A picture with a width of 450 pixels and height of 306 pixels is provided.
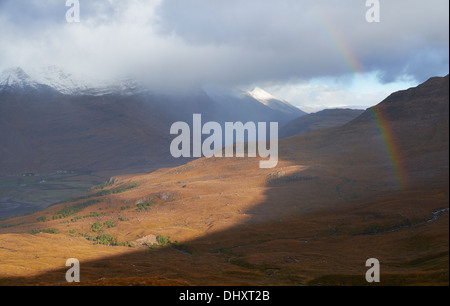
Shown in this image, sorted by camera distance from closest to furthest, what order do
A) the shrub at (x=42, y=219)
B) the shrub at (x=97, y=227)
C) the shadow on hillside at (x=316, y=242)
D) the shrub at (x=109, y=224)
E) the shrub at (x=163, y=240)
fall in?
the shadow on hillside at (x=316, y=242)
the shrub at (x=163, y=240)
the shrub at (x=97, y=227)
the shrub at (x=109, y=224)
the shrub at (x=42, y=219)

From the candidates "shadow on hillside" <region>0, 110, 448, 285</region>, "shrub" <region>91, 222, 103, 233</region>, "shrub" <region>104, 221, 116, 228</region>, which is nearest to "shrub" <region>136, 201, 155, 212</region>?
"shrub" <region>104, 221, 116, 228</region>

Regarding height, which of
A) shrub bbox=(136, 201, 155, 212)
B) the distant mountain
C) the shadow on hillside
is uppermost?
the distant mountain

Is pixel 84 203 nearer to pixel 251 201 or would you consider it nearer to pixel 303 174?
pixel 251 201

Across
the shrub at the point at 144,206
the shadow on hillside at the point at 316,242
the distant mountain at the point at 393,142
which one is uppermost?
the distant mountain at the point at 393,142

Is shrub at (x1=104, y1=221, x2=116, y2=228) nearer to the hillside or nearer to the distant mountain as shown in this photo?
the hillside

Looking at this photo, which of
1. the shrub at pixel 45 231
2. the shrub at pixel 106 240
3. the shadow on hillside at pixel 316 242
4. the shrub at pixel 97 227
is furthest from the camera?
the shrub at pixel 45 231

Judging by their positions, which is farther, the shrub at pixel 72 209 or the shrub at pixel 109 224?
the shrub at pixel 72 209

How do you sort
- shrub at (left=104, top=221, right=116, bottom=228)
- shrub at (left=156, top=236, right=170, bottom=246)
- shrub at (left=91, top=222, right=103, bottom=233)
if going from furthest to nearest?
shrub at (left=104, top=221, right=116, bottom=228) → shrub at (left=91, top=222, right=103, bottom=233) → shrub at (left=156, top=236, right=170, bottom=246)

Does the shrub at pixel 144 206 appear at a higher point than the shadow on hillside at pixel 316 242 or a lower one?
higher

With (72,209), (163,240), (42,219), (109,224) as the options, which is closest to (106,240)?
(163,240)

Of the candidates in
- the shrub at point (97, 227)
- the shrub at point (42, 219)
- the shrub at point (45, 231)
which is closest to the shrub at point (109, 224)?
the shrub at point (97, 227)

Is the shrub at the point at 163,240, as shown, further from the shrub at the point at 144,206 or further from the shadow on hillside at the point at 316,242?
the shrub at the point at 144,206

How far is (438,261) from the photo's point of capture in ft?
152
